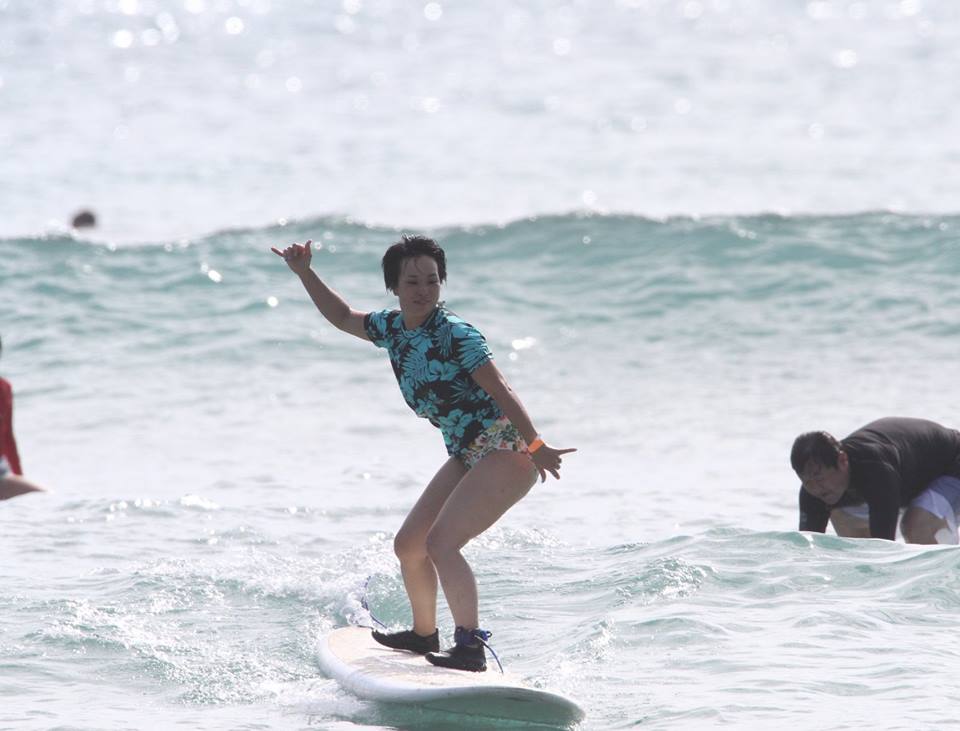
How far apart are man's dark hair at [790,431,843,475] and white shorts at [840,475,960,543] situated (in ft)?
1.70

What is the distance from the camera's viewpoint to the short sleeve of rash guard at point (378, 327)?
5.62 m

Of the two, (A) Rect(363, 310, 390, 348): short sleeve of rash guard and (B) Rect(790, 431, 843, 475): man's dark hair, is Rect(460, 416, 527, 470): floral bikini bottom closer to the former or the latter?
(A) Rect(363, 310, 390, 348): short sleeve of rash guard

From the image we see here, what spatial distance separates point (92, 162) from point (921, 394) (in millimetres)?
15438

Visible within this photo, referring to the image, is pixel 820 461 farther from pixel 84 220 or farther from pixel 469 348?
pixel 84 220

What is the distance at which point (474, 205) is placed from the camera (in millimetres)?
19734

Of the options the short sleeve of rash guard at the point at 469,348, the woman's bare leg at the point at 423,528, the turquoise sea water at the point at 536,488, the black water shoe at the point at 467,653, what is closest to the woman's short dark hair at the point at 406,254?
the short sleeve of rash guard at the point at 469,348

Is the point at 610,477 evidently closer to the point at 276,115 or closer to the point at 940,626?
the point at 940,626

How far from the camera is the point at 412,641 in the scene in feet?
19.4

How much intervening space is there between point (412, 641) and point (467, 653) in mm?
440

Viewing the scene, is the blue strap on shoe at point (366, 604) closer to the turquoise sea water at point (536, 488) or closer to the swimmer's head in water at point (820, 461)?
the turquoise sea water at point (536, 488)

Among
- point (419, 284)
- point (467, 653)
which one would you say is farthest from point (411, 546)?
point (419, 284)

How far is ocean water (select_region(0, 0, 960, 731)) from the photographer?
620 cm

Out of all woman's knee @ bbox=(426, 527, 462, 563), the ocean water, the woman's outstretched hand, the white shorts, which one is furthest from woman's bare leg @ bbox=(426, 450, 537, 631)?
the white shorts

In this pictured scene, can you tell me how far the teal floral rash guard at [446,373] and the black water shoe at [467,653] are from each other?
70 centimetres
